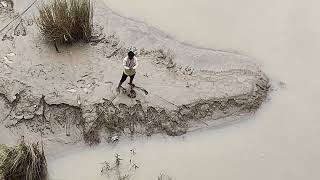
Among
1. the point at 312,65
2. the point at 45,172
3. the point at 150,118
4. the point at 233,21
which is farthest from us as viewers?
the point at 233,21

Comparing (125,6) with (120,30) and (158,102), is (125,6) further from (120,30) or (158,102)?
(158,102)

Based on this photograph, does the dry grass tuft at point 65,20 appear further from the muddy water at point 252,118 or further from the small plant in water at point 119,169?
the small plant in water at point 119,169

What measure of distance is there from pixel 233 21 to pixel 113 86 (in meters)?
2.76

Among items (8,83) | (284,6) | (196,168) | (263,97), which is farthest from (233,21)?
(8,83)

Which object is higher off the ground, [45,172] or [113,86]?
[113,86]

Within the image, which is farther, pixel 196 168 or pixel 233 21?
pixel 233 21

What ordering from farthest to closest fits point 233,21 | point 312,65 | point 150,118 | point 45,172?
1. point 233,21
2. point 312,65
3. point 150,118
4. point 45,172

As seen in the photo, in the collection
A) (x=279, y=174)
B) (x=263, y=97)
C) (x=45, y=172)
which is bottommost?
(x=45, y=172)

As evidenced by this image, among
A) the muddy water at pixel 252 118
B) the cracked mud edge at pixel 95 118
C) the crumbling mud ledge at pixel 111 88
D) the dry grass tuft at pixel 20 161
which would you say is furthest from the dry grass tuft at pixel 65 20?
the dry grass tuft at pixel 20 161

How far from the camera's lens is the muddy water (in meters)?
7.90

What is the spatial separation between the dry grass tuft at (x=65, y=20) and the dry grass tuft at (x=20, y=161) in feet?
7.27

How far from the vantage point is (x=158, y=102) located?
8.32m

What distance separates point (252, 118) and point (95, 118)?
96.6 inches

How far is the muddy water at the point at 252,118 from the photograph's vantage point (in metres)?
7.90
